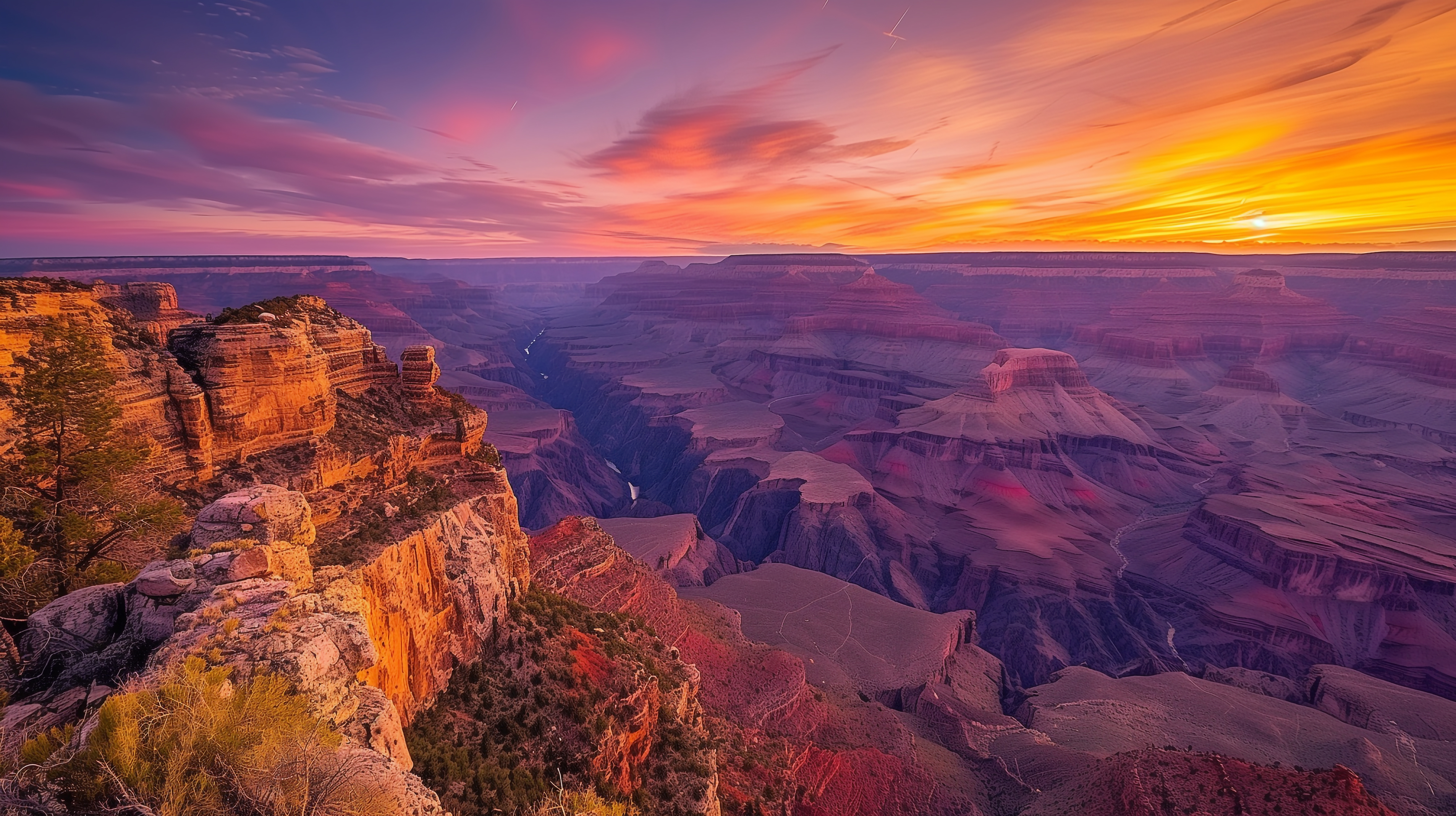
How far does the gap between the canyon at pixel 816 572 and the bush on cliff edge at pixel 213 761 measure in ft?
3.39

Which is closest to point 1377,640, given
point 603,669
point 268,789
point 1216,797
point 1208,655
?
point 1208,655

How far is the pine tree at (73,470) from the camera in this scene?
44.3 ft

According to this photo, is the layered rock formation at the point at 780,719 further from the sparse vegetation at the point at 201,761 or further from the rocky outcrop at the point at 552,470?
the rocky outcrop at the point at 552,470

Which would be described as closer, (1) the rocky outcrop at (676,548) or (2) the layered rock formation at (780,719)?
(2) the layered rock formation at (780,719)

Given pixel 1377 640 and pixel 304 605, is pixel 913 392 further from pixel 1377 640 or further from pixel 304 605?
pixel 304 605

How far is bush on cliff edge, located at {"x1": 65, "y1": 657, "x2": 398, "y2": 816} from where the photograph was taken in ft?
18.9

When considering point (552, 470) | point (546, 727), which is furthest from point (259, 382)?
point (552, 470)

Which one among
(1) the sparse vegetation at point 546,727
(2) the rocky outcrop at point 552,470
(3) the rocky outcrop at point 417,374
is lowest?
(2) the rocky outcrop at point 552,470

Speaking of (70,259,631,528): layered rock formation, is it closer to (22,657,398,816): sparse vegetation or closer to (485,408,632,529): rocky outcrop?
(485,408,632,529): rocky outcrop

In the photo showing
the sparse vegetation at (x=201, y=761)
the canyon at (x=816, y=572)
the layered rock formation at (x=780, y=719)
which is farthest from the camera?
the layered rock formation at (x=780, y=719)

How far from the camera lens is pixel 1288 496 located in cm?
7138

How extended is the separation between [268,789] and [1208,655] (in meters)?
74.6

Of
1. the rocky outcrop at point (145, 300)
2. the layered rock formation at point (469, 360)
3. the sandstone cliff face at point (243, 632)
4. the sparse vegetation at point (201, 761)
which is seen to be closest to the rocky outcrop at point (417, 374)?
the sandstone cliff face at point (243, 632)

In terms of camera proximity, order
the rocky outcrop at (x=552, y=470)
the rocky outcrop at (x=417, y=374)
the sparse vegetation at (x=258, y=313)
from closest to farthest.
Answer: the sparse vegetation at (x=258, y=313) → the rocky outcrop at (x=417, y=374) → the rocky outcrop at (x=552, y=470)
